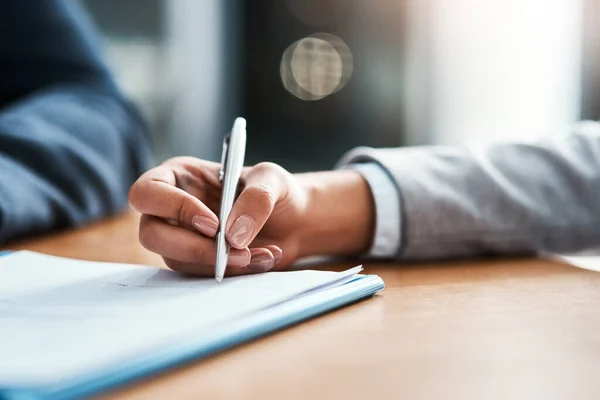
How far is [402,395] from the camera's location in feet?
0.95

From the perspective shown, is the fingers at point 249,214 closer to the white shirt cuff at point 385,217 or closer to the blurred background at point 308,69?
the white shirt cuff at point 385,217

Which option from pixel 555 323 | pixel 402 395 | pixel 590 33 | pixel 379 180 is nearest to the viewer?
pixel 402 395

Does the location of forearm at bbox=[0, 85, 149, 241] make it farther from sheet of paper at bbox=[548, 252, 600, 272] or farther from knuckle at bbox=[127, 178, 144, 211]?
sheet of paper at bbox=[548, 252, 600, 272]

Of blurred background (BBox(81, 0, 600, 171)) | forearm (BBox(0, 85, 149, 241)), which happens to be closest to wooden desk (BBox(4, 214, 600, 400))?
forearm (BBox(0, 85, 149, 241))

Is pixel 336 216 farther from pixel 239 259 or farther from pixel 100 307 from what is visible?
pixel 100 307

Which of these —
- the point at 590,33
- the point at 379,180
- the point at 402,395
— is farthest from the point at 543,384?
the point at 590,33

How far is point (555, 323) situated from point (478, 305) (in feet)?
0.18

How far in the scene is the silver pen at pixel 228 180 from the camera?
0.45 m

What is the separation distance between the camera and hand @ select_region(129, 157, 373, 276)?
0.47 metres

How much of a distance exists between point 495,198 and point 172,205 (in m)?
0.31

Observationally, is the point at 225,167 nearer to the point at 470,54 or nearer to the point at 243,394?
the point at 243,394

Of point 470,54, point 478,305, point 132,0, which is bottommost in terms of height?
point 478,305

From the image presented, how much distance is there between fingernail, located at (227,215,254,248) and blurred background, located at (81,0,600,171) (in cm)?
201

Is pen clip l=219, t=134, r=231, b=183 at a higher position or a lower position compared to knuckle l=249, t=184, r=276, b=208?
higher
